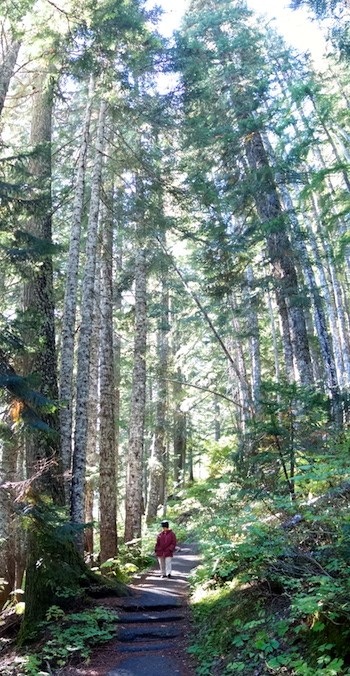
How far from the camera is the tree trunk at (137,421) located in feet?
43.4

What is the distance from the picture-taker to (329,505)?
18.9 feet

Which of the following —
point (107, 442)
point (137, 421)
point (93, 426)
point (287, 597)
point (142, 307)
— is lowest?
point (287, 597)

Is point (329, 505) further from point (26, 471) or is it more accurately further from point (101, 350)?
point (101, 350)

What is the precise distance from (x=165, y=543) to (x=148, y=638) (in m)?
3.32

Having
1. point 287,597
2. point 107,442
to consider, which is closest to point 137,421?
point 107,442

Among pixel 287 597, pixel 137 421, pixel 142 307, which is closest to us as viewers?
pixel 287 597

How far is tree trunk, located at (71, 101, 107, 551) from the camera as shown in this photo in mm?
9352

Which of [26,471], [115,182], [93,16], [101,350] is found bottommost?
[26,471]

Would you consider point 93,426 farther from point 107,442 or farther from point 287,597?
point 287,597

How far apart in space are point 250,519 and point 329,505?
102 cm

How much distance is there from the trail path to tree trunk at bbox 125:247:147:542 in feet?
10.8

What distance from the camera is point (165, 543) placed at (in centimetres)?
1031

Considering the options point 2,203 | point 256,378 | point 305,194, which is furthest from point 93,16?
point 256,378

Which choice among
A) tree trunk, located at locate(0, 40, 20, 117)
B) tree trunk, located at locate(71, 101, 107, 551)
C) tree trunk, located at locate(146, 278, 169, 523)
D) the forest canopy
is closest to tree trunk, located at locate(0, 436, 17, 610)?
the forest canopy
